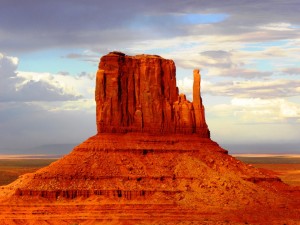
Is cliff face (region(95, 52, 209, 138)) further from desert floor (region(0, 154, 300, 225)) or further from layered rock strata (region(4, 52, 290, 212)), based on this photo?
desert floor (region(0, 154, 300, 225))

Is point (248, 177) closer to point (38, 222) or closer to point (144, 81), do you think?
point (144, 81)

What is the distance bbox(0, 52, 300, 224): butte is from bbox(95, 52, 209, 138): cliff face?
0.14 metres

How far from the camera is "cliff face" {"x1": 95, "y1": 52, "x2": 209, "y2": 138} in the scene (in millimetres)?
131375

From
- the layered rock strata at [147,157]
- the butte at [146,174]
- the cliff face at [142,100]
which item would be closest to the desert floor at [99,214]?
the butte at [146,174]

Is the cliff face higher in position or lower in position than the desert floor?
higher

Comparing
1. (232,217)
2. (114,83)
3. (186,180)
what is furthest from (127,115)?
(232,217)

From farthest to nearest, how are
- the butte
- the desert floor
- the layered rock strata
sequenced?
1. the layered rock strata
2. the butte
3. the desert floor

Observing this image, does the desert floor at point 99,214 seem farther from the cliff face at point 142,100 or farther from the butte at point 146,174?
the cliff face at point 142,100

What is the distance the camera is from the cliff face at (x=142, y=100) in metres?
131

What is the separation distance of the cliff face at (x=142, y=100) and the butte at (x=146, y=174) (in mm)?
137

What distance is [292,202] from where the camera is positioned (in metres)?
125

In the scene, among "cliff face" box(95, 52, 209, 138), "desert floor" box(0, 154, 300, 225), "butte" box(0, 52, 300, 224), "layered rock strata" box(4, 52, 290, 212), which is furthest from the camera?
"cliff face" box(95, 52, 209, 138)

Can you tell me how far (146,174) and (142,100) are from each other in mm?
13407

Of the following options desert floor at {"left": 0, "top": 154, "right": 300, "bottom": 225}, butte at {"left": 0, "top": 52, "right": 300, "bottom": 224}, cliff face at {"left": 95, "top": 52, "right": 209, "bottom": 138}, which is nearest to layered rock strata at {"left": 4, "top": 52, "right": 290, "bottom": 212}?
cliff face at {"left": 95, "top": 52, "right": 209, "bottom": 138}
